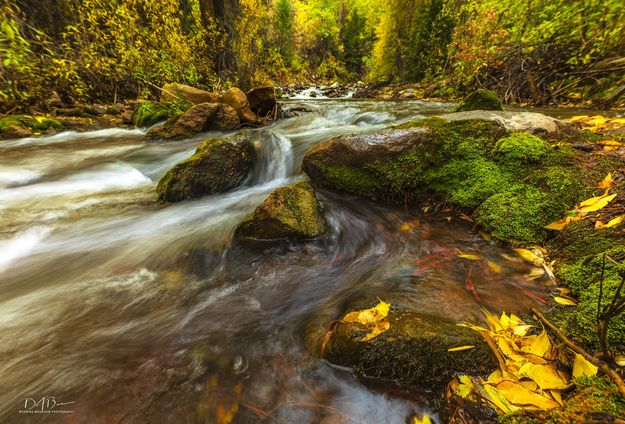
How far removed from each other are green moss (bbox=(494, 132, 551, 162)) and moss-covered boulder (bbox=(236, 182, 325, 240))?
6.54 feet

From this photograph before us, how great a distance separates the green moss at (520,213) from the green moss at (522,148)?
36cm

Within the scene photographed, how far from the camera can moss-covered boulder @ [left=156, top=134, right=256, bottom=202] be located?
406cm

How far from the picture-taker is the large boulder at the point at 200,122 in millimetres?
7168

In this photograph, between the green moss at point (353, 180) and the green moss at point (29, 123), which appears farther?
the green moss at point (29, 123)

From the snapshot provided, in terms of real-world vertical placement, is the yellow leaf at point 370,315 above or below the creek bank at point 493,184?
below

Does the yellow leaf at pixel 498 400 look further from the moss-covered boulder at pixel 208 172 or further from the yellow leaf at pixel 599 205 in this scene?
the moss-covered boulder at pixel 208 172

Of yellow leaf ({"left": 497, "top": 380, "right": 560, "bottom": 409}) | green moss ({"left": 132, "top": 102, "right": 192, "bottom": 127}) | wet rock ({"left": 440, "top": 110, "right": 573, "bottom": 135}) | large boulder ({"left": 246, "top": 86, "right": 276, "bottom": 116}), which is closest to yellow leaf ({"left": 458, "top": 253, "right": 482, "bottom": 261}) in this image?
yellow leaf ({"left": 497, "top": 380, "right": 560, "bottom": 409})

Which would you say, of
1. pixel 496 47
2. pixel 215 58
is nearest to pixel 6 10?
pixel 215 58

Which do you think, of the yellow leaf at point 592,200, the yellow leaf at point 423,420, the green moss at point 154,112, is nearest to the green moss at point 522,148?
the yellow leaf at point 592,200

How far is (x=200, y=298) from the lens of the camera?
93.4 inches

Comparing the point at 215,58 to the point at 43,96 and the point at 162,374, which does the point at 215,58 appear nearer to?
the point at 43,96

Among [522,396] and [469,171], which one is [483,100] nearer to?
[469,171]

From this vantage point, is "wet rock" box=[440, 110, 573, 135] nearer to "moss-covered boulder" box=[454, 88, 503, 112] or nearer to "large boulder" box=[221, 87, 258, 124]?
"moss-covered boulder" box=[454, 88, 503, 112]

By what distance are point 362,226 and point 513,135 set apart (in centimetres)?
187
